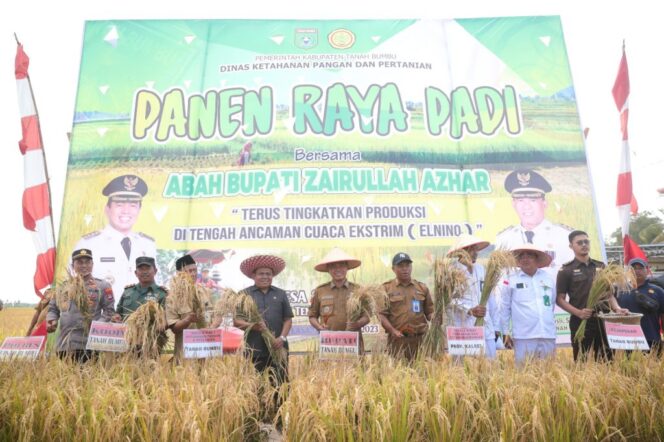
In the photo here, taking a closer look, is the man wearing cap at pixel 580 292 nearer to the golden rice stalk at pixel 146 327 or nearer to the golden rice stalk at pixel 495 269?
the golden rice stalk at pixel 495 269

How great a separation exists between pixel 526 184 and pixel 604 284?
2.94 m

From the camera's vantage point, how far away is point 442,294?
4.57 meters

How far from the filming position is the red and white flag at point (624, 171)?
734 centimetres

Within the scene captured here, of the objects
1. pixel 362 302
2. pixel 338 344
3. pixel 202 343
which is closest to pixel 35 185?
pixel 202 343

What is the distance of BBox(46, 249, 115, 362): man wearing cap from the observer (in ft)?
16.0

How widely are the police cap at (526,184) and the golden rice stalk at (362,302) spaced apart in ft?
11.9

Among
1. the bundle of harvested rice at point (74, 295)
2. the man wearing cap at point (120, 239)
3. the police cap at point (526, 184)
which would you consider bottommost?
the bundle of harvested rice at point (74, 295)

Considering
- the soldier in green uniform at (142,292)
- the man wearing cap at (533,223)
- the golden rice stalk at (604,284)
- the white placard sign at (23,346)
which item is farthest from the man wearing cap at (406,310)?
the white placard sign at (23,346)

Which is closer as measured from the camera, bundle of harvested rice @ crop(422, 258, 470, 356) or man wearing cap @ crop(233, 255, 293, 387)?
bundle of harvested rice @ crop(422, 258, 470, 356)

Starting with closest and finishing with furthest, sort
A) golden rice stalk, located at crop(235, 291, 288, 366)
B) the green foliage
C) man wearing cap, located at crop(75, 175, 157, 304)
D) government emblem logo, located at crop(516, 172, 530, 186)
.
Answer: golden rice stalk, located at crop(235, 291, 288, 366) < man wearing cap, located at crop(75, 175, 157, 304) < government emblem logo, located at crop(516, 172, 530, 186) < the green foliage

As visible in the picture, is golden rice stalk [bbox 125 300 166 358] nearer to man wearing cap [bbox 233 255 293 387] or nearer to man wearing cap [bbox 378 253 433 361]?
man wearing cap [bbox 233 255 293 387]

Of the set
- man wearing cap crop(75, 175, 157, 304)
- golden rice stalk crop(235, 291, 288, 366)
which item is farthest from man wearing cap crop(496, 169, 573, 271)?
man wearing cap crop(75, 175, 157, 304)

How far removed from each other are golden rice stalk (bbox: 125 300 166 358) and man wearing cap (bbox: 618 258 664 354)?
4.78 meters

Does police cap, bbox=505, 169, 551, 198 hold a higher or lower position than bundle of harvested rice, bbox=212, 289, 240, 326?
higher
